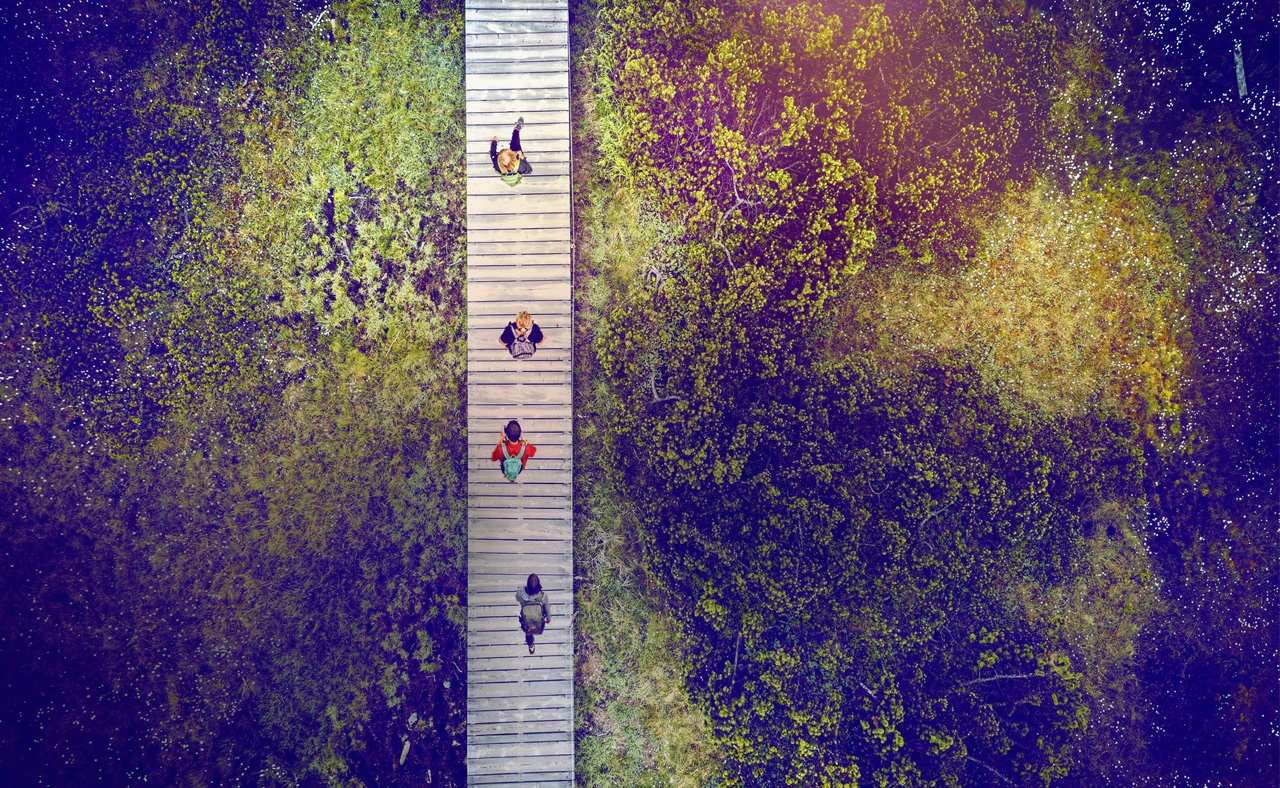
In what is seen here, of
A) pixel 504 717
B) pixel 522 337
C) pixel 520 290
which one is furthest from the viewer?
pixel 520 290

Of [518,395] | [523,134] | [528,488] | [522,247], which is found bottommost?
[528,488]

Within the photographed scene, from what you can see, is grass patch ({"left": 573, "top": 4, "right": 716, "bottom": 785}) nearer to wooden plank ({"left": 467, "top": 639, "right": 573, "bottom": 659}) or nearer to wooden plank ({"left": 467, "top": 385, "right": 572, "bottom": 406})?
wooden plank ({"left": 467, "top": 385, "right": 572, "bottom": 406})

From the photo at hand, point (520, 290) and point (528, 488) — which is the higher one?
point (520, 290)

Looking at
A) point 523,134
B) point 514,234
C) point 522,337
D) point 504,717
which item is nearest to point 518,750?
point 504,717

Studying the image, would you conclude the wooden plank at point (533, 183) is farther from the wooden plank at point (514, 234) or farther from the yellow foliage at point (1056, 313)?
the yellow foliage at point (1056, 313)

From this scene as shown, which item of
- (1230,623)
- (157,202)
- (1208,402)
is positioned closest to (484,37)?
(157,202)

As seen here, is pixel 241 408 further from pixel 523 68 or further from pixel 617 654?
pixel 617 654
